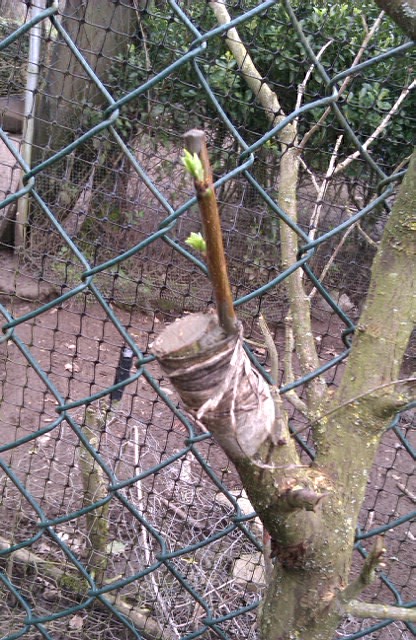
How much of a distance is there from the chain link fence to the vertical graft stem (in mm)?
496

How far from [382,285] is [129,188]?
2213mm

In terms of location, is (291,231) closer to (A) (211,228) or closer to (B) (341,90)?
(B) (341,90)

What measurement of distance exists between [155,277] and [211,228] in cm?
252

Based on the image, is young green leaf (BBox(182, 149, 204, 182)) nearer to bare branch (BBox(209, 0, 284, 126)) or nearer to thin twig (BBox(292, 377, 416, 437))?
thin twig (BBox(292, 377, 416, 437))

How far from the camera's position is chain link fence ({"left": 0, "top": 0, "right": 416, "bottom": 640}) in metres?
1.58

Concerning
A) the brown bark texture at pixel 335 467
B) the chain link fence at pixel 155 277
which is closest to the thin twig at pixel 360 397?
the brown bark texture at pixel 335 467

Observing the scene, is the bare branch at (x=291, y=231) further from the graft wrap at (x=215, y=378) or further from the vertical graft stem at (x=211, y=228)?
the vertical graft stem at (x=211, y=228)

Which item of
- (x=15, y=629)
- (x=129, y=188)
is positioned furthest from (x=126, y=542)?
(x=129, y=188)

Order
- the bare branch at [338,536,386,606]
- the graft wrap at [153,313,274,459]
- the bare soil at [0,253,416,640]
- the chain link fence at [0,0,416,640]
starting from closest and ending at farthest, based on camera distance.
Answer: the graft wrap at [153,313,274,459] → the bare branch at [338,536,386,606] → the chain link fence at [0,0,416,640] → the bare soil at [0,253,416,640]

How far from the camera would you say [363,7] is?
2.52 meters

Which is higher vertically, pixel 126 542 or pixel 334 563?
pixel 334 563

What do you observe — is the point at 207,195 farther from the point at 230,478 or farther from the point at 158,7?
the point at 158,7

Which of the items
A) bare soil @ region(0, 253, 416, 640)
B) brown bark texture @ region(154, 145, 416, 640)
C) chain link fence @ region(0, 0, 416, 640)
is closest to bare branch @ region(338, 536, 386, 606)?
brown bark texture @ region(154, 145, 416, 640)

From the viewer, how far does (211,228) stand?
508 mm
